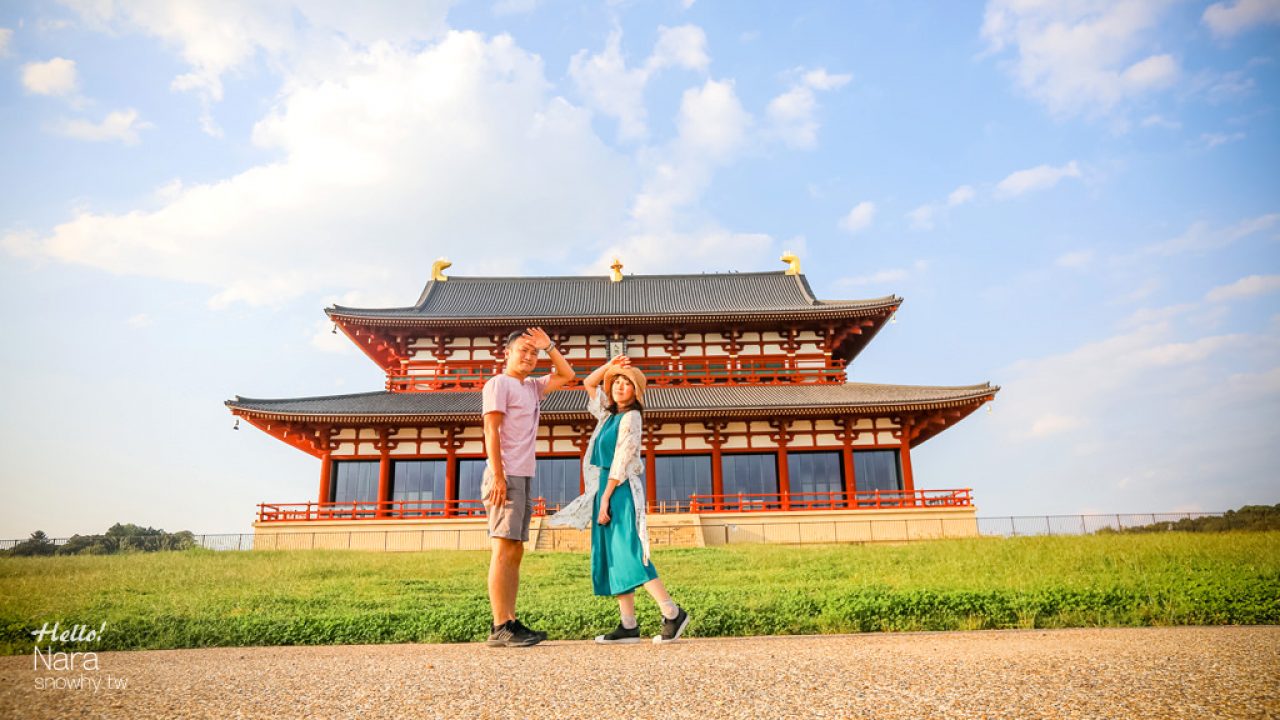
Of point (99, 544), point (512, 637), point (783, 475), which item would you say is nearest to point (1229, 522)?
point (783, 475)

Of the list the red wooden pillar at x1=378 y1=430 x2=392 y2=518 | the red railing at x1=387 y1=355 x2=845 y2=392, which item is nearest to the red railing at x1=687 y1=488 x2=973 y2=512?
the red railing at x1=387 y1=355 x2=845 y2=392

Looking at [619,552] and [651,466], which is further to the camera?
[651,466]

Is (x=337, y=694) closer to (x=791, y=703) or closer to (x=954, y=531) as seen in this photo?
(x=791, y=703)

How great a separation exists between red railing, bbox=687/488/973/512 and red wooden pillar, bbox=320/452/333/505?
10319mm

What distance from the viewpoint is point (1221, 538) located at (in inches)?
472

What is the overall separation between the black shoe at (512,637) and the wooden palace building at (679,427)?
42.7 ft

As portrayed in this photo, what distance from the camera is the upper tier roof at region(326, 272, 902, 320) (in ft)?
71.7

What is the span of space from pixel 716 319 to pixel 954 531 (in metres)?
9.01

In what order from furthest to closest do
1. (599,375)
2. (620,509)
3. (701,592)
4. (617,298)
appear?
(617,298) → (701,592) → (599,375) → (620,509)

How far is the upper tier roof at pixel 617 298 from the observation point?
2184 cm

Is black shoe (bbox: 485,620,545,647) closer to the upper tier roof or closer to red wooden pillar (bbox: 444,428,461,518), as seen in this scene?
red wooden pillar (bbox: 444,428,461,518)

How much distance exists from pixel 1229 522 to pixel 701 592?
82.9ft

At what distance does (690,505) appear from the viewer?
62.4ft

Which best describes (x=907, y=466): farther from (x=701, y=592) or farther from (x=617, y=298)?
(x=701, y=592)
